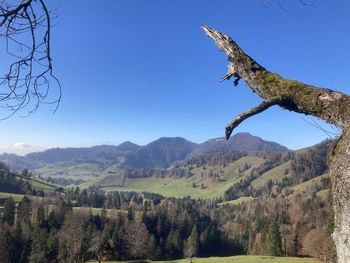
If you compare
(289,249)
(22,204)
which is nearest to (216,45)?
(289,249)

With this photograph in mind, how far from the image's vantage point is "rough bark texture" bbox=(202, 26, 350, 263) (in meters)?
4.02

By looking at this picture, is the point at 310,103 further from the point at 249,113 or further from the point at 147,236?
the point at 147,236

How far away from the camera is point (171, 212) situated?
193625 millimetres

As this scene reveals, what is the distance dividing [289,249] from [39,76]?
13190cm

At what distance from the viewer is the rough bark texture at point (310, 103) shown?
13.2ft

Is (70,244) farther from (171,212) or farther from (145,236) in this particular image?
(171,212)

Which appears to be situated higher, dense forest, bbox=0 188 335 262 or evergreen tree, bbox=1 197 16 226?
evergreen tree, bbox=1 197 16 226

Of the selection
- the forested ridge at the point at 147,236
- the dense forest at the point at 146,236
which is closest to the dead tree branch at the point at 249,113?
the forested ridge at the point at 147,236

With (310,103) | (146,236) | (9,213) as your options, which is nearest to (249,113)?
(310,103)

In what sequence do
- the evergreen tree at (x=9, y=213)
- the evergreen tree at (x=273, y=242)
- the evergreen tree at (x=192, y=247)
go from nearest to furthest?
1. the evergreen tree at (x=273, y=242)
2. the evergreen tree at (x=192, y=247)
3. the evergreen tree at (x=9, y=213)

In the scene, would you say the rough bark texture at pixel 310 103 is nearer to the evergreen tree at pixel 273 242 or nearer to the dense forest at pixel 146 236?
the dense forest at pixel 146 236

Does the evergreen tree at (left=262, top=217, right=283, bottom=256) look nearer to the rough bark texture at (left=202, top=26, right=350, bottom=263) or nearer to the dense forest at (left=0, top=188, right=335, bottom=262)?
the dense forest at (left=0, top=188, right=335, bottom=262)

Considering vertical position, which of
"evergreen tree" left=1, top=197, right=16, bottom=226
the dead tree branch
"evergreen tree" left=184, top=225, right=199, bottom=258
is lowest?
"evergreen tree" left=184, top=225, right=199, bottom=258

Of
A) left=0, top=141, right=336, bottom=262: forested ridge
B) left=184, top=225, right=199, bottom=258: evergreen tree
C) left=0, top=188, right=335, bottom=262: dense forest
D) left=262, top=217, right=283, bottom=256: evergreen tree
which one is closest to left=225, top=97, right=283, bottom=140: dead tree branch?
left=0, top=141, right=336, bottom=262: forested ridge
